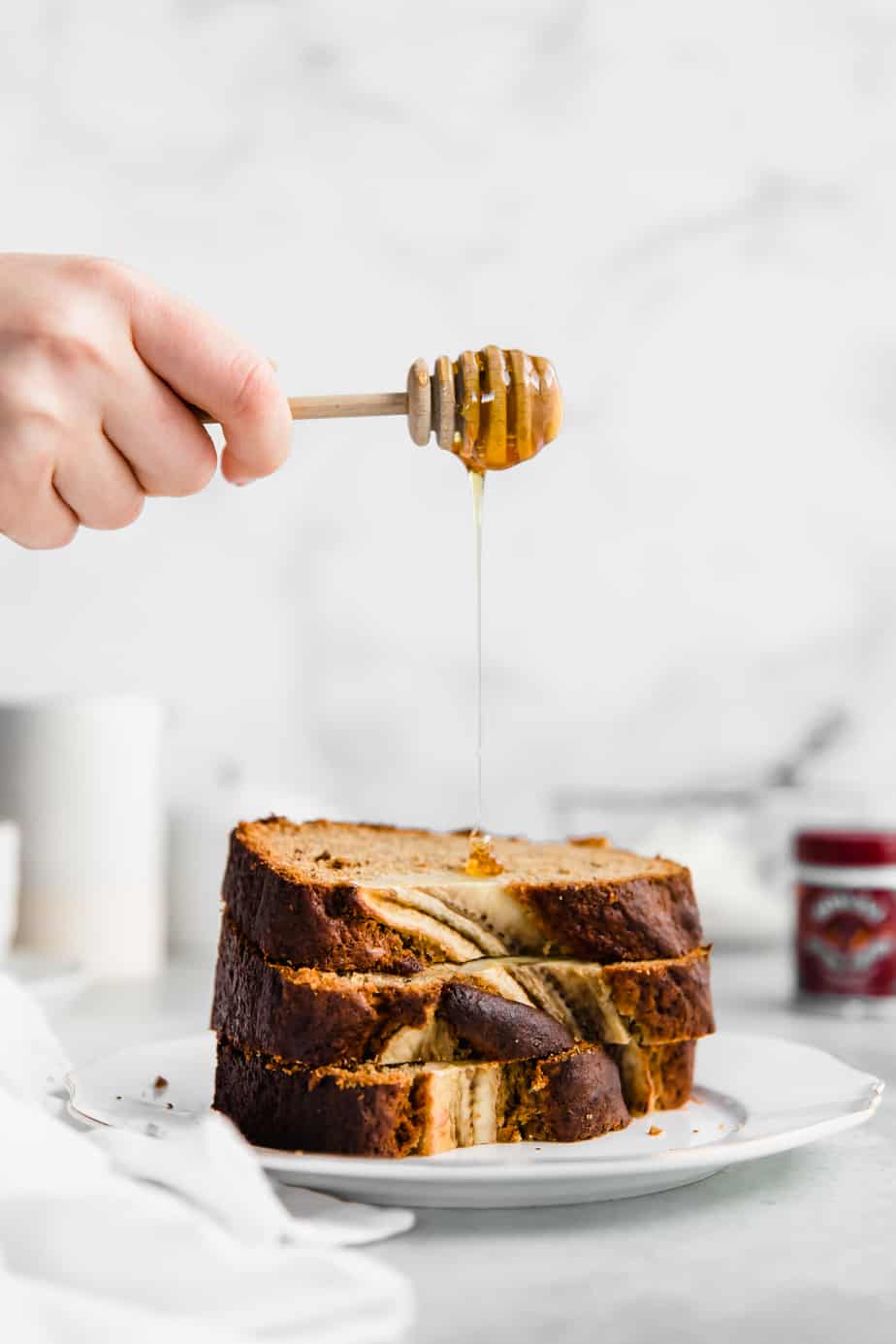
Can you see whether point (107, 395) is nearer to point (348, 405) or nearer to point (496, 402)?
point (348, 405)

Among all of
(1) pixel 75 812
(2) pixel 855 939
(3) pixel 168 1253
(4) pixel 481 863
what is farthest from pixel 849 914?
(3) pixel 168 1253

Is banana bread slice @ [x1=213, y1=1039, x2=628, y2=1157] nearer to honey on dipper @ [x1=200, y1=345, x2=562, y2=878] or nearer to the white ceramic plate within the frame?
the white ceramic plate

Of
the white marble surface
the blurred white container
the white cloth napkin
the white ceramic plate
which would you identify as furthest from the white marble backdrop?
the white cloth napkin

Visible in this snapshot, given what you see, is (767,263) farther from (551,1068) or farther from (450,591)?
(551,1068)

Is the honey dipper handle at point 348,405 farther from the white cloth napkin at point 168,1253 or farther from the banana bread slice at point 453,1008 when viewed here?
the white cloth napkin at point 168,1253

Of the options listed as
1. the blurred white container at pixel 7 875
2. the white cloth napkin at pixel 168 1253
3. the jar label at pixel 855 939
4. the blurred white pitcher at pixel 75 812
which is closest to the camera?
the white cloth napkin at pixel 168 1253

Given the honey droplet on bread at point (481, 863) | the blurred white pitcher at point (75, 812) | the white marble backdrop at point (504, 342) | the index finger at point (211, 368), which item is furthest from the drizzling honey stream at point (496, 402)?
the white marble backdrop at point (504, 342)
